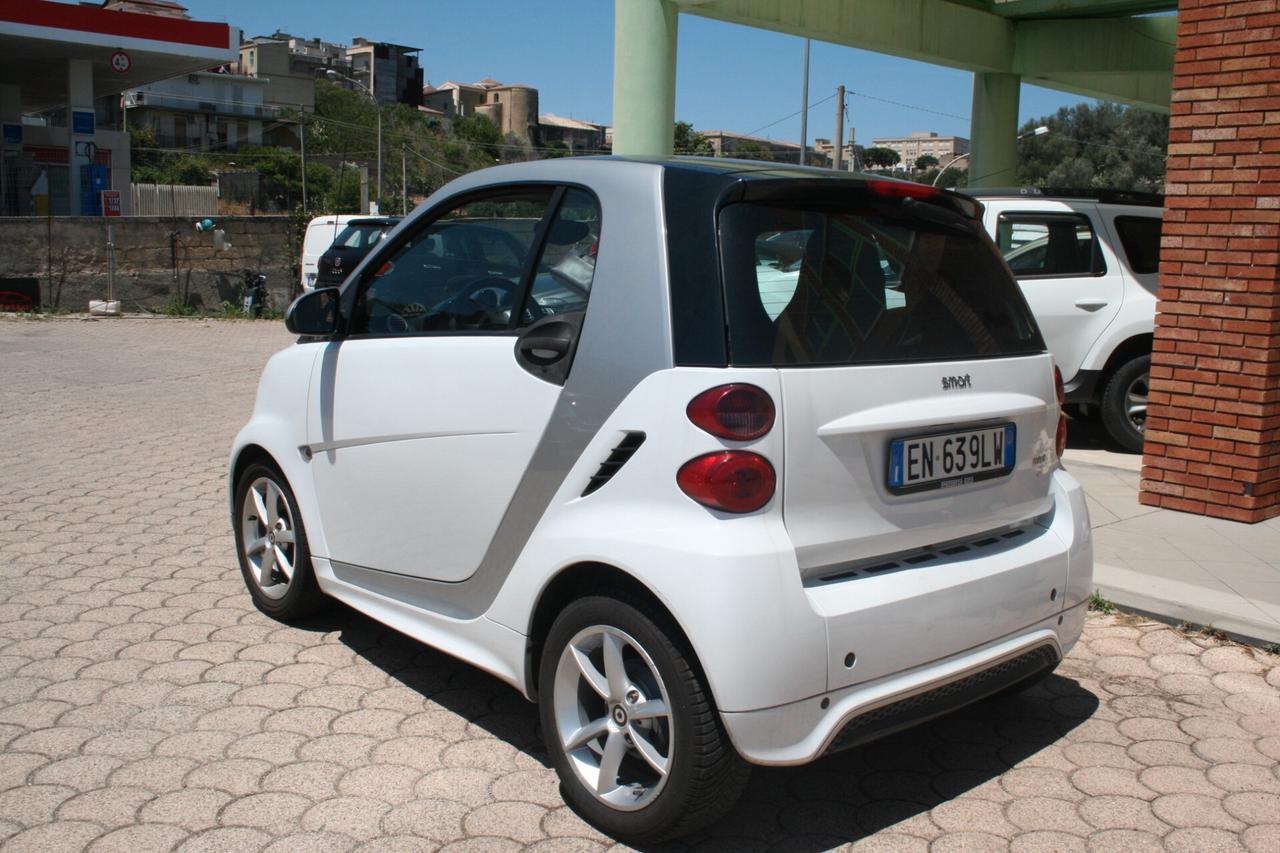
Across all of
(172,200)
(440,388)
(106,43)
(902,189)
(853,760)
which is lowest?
(853,760)

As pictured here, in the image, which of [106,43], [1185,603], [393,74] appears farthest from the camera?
[393,74]

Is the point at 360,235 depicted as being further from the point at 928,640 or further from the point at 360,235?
the point at 928,640

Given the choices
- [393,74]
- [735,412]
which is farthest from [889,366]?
[393,74]

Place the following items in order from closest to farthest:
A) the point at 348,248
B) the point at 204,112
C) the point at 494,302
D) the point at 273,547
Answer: the point at 494,302 < the point at 273,547 < the point at 348,248 < the point at 204,112

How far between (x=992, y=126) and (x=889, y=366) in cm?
1408

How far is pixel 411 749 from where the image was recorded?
3.69 m

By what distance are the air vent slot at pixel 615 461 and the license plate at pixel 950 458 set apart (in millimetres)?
667

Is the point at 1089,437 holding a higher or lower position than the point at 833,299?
lower

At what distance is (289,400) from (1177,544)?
4285 millimetres

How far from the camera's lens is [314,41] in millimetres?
177625

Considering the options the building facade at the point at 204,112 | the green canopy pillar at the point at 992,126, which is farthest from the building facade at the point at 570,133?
the green canopy pillar at the point at 992,126

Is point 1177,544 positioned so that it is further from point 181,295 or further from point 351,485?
point 181,295

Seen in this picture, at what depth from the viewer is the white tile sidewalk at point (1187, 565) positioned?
4879 millimetres

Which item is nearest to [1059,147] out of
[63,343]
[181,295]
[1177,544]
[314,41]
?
[181,295]
